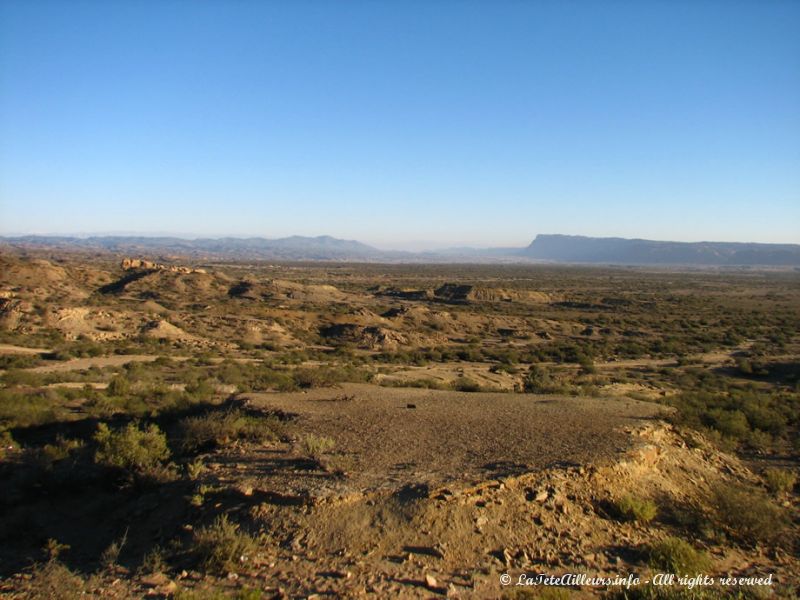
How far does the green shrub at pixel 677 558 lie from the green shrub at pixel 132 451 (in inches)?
332

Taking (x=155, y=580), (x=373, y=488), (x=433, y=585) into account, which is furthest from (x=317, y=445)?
(x=433, y=585)

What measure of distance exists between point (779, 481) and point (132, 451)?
12787mm

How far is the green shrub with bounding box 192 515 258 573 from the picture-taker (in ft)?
21.7

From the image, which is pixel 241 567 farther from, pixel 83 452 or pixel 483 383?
pixel 483 383

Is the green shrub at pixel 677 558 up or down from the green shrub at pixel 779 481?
up

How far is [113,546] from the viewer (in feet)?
22.8

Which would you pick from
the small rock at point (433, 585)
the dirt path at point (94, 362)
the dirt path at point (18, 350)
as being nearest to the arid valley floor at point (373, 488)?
the small rock at point (433, 585)

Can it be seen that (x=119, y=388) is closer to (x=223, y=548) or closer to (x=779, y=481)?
(x=223, y=548)

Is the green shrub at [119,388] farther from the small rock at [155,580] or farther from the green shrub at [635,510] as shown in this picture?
the green shrub at [635,510]

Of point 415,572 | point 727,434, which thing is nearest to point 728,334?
point 727,434

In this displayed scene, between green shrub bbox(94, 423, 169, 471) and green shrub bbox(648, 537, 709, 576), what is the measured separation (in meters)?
8.44

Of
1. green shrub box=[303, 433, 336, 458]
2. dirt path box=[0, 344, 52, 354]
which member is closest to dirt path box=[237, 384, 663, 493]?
green shrub box=[303, 433, 336, 458]

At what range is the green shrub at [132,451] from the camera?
1011cm

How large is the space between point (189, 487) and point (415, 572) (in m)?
4.49
